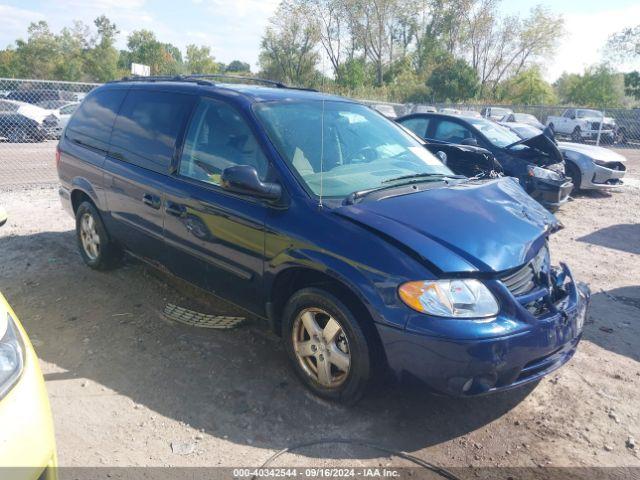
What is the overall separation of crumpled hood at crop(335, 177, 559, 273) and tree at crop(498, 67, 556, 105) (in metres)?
45.7

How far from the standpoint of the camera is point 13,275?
509 cm

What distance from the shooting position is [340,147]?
12.0ft

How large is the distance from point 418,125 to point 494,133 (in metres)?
1.32

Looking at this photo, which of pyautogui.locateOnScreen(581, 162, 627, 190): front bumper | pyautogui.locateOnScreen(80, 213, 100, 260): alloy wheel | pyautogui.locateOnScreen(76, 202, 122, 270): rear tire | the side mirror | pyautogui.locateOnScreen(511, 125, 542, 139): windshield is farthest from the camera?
pyautogui.locateOnScreen(511, 125, 542, 139): windshield

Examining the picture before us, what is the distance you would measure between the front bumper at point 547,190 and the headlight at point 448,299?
6120 mm

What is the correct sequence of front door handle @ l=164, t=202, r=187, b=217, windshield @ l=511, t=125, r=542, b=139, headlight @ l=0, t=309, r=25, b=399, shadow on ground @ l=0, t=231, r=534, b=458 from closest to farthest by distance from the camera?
headlight @ l=0, t=309, r=25, b=399, shadow on ground @ l=0, t=231, r=534, b=458, front door handle @ l=164, t=202, r=187, b=217, windshield @ l=511, t=125, r=542, b=139

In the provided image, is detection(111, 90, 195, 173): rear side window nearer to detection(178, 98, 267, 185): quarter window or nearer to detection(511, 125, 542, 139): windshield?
detection(178, 98, 267, 185): quarter window

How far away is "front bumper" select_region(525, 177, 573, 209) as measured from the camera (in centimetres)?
815

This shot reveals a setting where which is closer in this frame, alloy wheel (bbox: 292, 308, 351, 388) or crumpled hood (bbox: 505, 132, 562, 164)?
alloy wheel (bbox: 292, 308, 351, 388)

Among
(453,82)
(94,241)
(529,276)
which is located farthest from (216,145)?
(453,82)

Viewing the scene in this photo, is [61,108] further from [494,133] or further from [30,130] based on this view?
[494,133]

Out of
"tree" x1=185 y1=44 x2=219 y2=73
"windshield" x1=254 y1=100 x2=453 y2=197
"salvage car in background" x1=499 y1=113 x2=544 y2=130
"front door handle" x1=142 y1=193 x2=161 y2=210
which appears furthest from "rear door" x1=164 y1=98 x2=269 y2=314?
"tree" x1=185 y1=44 x2=219 y2=73

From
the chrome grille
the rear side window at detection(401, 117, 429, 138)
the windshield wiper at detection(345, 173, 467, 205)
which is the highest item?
the rear side window at detection(401, 117, 429, 138)

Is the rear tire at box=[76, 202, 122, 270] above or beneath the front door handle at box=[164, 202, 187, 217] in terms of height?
beneath
